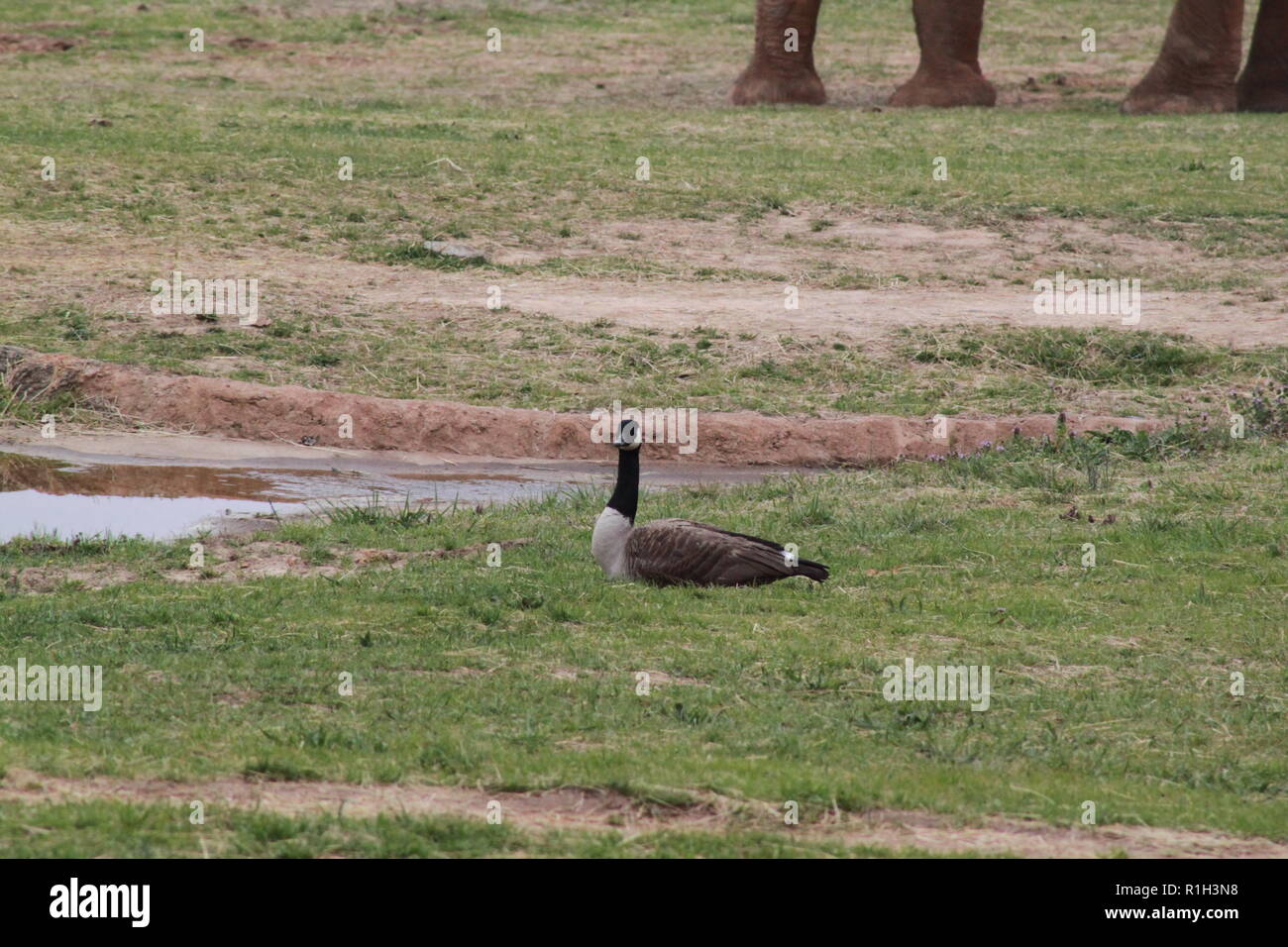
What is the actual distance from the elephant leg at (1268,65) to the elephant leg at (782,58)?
6.20 metres

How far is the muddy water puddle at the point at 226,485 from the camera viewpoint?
37.1ft

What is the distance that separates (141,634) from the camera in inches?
333

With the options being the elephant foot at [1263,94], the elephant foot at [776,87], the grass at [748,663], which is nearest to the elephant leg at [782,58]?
the elephant foot at [776,87]

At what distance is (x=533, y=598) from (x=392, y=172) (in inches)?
478

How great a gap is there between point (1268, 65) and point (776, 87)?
703cm

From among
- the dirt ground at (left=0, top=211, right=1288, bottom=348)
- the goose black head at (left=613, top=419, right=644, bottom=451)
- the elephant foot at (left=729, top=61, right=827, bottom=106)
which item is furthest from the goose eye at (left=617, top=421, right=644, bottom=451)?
the elephant foot at (left=729, top=61, right=827, bottom=106)

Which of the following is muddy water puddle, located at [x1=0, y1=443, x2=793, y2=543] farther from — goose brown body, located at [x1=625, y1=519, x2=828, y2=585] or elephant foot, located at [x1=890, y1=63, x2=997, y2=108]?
elephant foot, located at [x1=890, y1=63, x2=997, y2=108]

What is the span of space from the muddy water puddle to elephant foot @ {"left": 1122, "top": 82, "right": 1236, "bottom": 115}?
1531 centimetres

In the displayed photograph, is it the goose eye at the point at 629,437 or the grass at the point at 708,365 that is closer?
the goose eye at the point at 629,437

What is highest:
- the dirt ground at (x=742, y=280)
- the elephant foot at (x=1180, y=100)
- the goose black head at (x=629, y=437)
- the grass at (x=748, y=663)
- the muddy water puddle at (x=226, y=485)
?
the elephant foot at (x=1180, y=100)

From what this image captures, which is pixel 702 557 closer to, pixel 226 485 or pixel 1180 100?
pixel 226 485

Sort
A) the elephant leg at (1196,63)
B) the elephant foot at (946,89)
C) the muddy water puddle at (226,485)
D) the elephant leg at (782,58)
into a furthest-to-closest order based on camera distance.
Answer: the elephant leg at (782,58)
the elephant foot at (946,89)
the elephant leg at (1196,63)
the muddy water puddle at (226,485)

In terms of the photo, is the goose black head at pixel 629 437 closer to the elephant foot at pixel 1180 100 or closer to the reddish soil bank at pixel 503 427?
the reddish soil bank at pixel 503 427

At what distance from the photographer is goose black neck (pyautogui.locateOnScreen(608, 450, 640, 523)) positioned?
9.74 m
